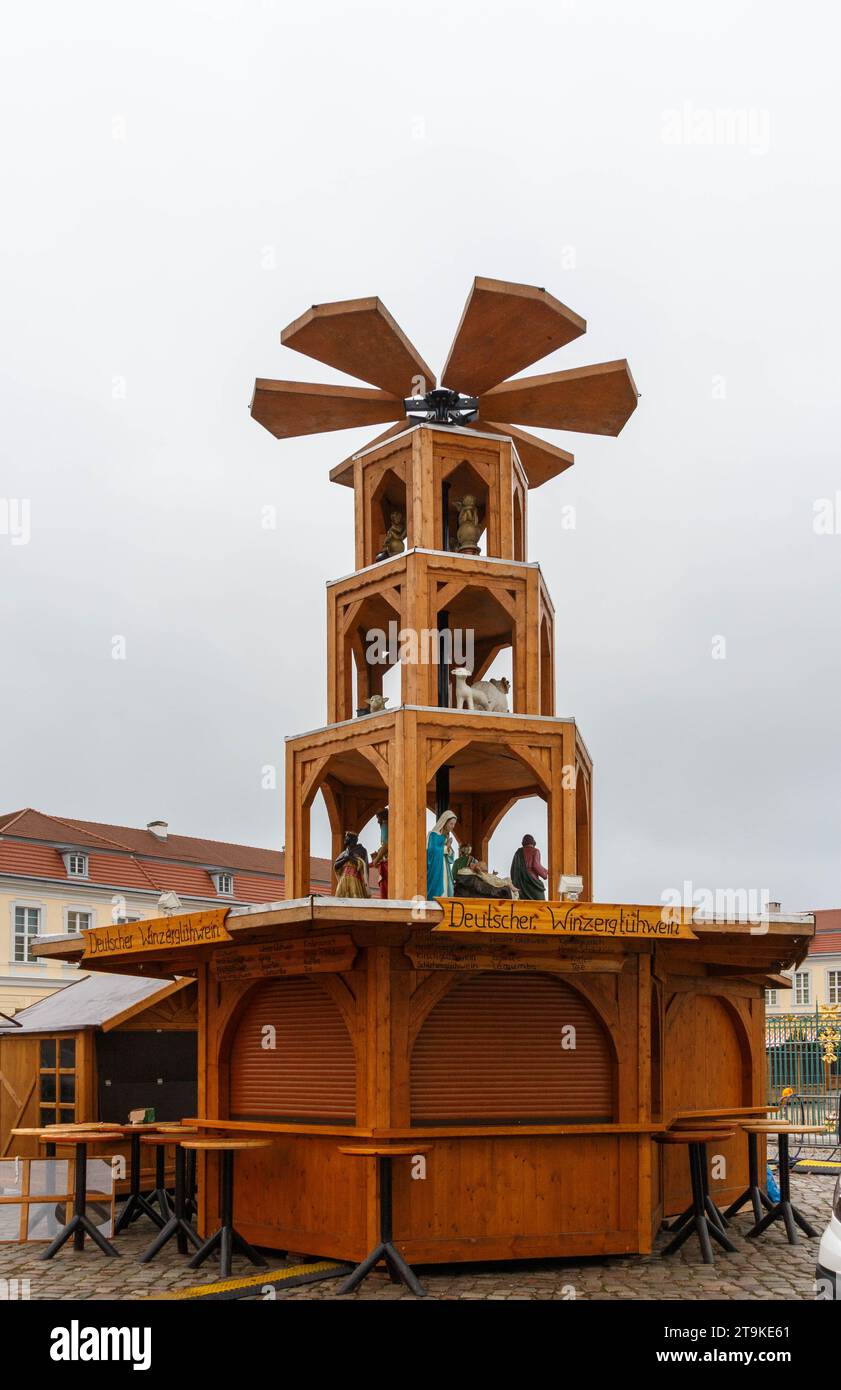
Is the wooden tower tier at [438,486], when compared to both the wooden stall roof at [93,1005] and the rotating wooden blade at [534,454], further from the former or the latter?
the wooden stall roof at [93,1005]

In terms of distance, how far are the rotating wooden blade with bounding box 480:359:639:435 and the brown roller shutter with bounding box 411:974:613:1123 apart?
23.2 ft

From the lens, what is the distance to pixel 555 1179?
13.7 meters

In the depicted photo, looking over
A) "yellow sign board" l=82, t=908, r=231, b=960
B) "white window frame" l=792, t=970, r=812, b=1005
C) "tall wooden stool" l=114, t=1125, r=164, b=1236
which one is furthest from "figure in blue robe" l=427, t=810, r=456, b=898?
"white window frame" l=792, t=970, r=812, b=1005

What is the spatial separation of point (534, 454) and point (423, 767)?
5744mm

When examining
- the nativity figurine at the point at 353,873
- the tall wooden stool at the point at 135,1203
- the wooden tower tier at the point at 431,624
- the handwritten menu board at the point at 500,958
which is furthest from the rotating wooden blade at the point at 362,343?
the tall wooden stool at the point at 135,1203

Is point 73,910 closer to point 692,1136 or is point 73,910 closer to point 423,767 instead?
point 423,767

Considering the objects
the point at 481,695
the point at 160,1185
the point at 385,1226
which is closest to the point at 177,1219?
the point at 160,1185

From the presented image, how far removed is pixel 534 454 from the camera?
1816 centimetres

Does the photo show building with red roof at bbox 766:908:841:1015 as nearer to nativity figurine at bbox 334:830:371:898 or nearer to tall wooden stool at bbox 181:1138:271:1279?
nativity figurine at bbox 334:830:371:898

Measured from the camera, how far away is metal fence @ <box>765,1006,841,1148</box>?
112 feet

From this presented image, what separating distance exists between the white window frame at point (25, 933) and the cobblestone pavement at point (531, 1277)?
108 ft

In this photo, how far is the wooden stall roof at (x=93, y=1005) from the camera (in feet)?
62.2
